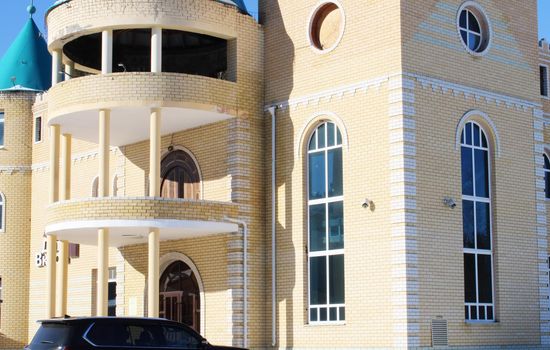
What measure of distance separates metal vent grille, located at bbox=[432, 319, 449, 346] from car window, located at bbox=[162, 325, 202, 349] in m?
6.07

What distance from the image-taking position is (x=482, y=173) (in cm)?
2288

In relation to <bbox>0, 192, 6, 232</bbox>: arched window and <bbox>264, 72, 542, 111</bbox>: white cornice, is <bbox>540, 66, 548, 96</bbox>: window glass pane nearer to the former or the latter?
<bbox>264, 72, 542, 111</bbox>: white cornice

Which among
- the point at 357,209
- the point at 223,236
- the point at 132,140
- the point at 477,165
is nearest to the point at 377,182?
the point at 357,209

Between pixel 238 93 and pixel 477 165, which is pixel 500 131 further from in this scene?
pixel 238 93

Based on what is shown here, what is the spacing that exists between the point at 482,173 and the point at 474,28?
3325 millimetres

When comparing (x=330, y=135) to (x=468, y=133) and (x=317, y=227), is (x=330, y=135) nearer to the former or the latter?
(x=317, y=227)

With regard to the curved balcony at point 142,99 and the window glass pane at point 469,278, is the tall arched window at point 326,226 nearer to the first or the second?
the curved balcony at point 142,99

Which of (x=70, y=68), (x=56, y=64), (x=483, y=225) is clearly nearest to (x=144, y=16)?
(x=56, y=64)

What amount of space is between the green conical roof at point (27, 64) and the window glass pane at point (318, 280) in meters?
13.7

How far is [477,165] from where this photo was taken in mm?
22781

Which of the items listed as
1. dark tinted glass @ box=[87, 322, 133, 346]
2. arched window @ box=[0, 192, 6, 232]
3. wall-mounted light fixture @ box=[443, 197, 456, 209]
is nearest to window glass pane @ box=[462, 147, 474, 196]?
wall-mounted light fixture @ box=[443, 197, 456, 209]

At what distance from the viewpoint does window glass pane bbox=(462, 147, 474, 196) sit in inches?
883

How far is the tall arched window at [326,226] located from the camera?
73.2 feet

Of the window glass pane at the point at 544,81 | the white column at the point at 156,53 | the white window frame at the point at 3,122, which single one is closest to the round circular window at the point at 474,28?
the window glass pane at the point at 544,81
